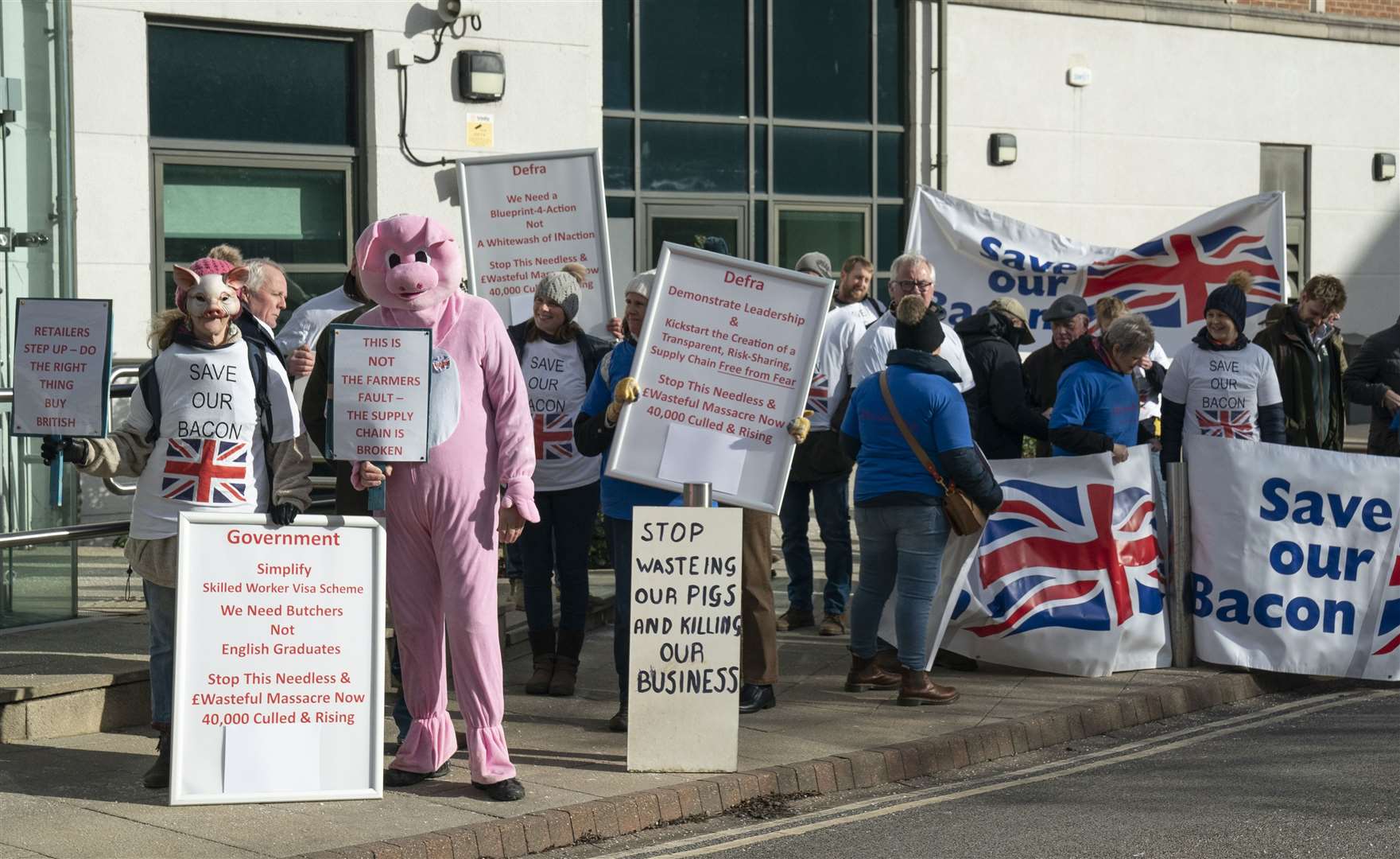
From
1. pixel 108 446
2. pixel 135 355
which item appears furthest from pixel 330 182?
pixel 108 446

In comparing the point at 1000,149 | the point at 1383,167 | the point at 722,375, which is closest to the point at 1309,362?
the point at 722,375

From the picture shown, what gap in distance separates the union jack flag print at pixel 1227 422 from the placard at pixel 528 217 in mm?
3210

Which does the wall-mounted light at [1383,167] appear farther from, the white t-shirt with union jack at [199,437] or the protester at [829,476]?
the white t-shirt with union jack at [199,437]

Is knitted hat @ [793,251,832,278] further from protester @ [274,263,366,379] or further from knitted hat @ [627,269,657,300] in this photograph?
protester @ [274,263,366,379]

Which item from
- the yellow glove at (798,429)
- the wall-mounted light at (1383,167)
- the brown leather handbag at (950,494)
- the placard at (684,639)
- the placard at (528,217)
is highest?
the wall-mounted light at (1383,167)

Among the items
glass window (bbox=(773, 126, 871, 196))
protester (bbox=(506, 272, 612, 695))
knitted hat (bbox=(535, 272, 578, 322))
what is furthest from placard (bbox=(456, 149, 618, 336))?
glass window (bbox=(773, 126, 871, 196))

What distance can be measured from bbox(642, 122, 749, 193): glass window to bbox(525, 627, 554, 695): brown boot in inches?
296

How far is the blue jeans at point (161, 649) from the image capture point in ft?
22.1

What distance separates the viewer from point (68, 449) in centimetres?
652

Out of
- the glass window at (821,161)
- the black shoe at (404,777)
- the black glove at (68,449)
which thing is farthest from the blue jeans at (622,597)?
the glass window at (821,161)

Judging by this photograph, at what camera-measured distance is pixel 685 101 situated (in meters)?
15.7

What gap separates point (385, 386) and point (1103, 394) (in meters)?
4.15

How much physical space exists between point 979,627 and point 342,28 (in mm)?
7277

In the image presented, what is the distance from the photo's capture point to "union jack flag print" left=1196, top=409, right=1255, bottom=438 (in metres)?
9.80
